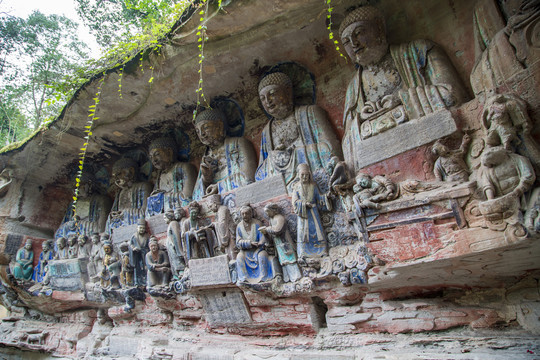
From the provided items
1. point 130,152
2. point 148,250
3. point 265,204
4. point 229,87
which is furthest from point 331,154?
A: point 130,152

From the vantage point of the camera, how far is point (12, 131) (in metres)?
8.35

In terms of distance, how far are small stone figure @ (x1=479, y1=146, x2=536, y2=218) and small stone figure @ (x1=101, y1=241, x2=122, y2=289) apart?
15.9 feet

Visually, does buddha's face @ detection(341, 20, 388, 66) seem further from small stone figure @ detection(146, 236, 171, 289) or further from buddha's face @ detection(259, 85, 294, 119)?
small stone figure @ detection(146, 236, 171, 289)

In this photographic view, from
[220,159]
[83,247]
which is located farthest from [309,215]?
→ [83,247]

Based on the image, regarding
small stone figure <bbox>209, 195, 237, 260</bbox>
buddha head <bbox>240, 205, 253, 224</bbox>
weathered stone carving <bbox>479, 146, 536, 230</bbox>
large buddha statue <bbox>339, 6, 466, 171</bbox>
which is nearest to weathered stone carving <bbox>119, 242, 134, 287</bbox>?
small stone figure <bbox>209, 195, 237, 260</bbox>

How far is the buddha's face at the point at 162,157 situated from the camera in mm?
5258

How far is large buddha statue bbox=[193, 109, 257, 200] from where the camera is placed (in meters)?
4.33

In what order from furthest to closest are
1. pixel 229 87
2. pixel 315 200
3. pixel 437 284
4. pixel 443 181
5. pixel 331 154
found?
pixel 229 87 < pixel 331 154 < pixel 315 200 < pixel 437 284 < pixel 443 181

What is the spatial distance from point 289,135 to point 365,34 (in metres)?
1.33

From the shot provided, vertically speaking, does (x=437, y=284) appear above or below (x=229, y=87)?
below

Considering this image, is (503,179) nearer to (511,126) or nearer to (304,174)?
(511,126)

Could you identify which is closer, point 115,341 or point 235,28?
point 235,28

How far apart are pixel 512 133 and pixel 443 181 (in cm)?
55

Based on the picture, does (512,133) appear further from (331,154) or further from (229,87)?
(229,87)
